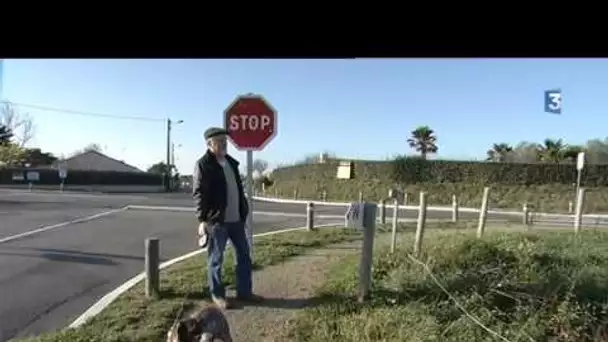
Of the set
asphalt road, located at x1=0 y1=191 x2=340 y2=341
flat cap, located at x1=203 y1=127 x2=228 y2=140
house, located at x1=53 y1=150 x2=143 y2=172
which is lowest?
asphalt road, located at x1=0 y1=191 x2=340 y2=341

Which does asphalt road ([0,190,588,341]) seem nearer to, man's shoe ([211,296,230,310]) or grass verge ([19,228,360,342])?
grass verge ([19,228,360,342])

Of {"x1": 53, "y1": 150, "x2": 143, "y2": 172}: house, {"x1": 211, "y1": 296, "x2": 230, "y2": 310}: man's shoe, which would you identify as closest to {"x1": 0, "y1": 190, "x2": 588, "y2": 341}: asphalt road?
{"x1": 211, "y1": 296, "x2": 230, "y2": 310}: man's shoe

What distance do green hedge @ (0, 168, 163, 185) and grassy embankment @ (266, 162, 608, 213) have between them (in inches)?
599

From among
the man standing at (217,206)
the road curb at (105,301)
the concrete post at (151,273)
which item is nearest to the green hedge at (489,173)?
the road curb at (105,301)

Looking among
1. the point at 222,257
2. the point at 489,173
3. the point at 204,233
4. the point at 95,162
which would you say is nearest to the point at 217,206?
the point at 204,233

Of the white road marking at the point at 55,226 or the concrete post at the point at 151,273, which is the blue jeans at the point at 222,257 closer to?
the concrete post at the point at 151,273

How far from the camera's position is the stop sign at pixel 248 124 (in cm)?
847

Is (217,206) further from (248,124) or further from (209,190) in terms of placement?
(248,124)

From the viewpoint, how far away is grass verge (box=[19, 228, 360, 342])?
529 cm

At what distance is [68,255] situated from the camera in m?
10.4

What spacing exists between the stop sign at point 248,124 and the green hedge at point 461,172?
124 feet
